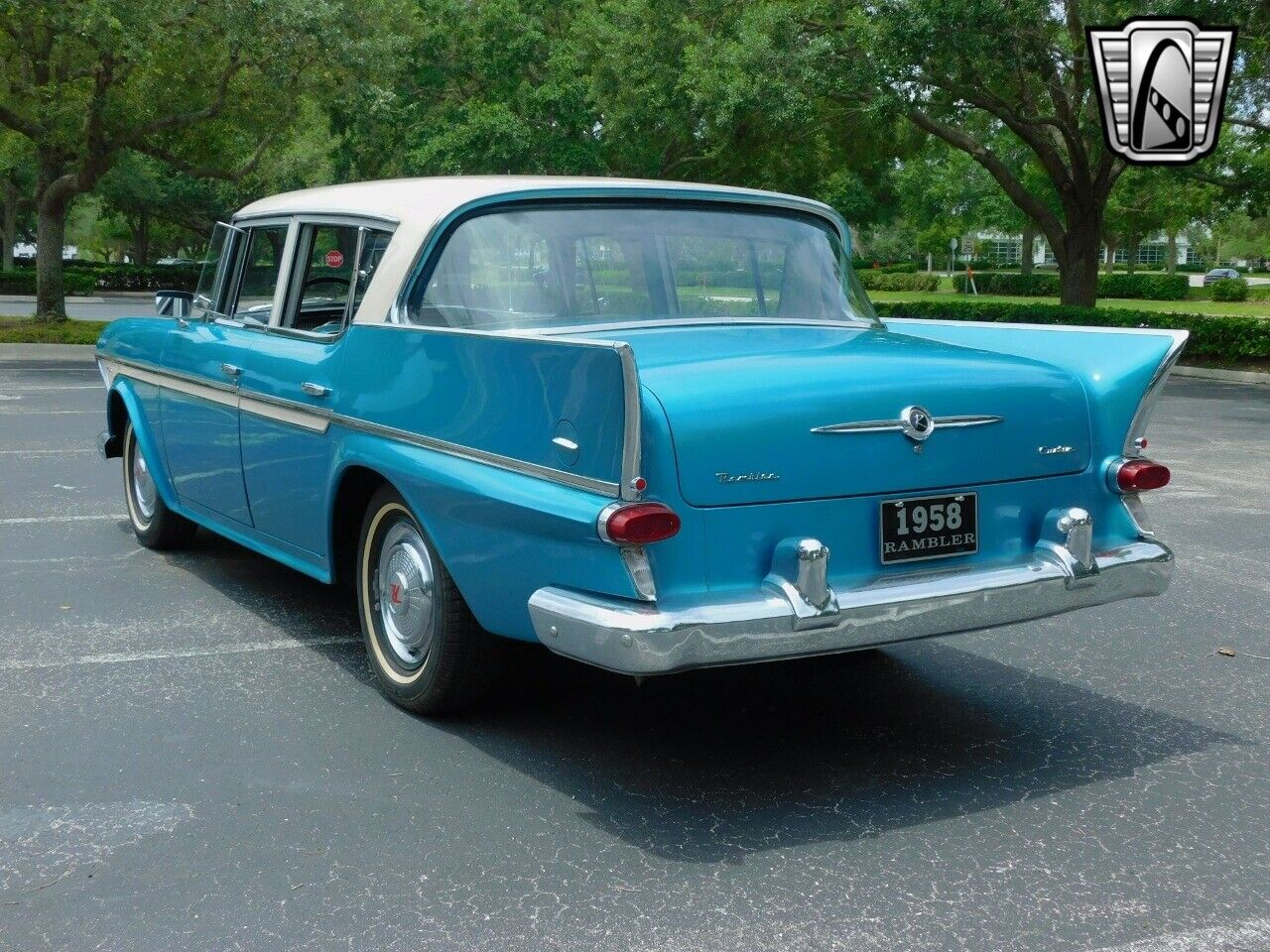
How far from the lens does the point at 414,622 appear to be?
4785 mm

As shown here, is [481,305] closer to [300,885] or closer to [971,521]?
[971,521]

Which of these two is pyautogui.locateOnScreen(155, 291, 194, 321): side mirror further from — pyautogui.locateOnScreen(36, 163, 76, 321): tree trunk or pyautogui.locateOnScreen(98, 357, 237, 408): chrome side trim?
pyautogui.locateOnScreen(36, 163, 76, 321): tree trunk

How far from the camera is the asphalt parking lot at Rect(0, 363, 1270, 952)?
132 inches

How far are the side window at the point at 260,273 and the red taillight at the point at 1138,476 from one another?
3.45m

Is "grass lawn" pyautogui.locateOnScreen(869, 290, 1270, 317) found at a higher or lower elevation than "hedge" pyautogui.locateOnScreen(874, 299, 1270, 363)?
lower

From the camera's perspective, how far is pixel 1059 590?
14.4 feet

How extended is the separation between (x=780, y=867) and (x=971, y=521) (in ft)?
4.26

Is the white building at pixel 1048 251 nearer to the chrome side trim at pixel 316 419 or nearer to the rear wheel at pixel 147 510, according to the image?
the rear wheel at pixel 147 510

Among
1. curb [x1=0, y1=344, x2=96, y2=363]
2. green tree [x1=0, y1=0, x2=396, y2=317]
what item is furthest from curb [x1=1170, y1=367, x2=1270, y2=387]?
curb [x1=0, y1=344, x2=96, y2=363]

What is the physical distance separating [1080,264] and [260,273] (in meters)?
22.0

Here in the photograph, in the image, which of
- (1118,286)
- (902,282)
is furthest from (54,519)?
(902,282)

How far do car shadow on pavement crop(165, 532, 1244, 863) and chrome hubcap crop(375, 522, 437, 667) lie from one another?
0.25 metres

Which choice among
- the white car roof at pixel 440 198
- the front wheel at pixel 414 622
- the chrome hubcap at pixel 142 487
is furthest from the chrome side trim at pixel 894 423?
the chrome hubcap at pixel 142 487

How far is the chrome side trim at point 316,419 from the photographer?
13.1 ft
